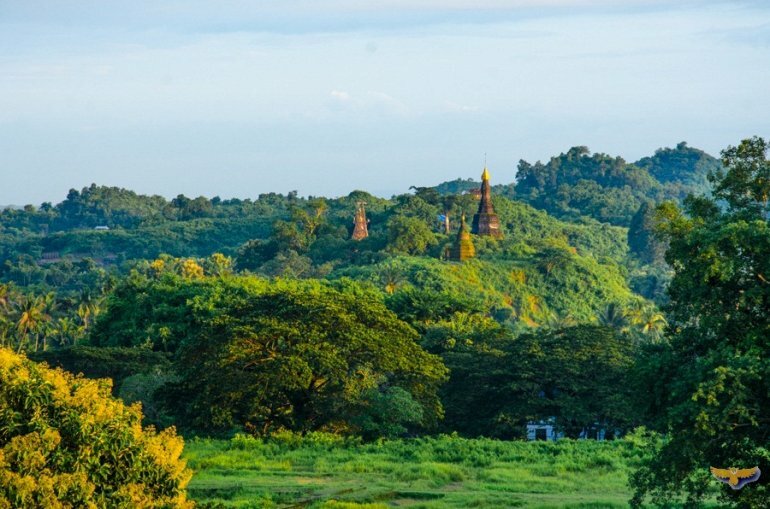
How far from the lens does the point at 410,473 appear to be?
35.2 metres

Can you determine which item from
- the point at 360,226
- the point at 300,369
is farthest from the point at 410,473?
the point at 360,226

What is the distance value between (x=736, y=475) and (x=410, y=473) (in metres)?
15.6

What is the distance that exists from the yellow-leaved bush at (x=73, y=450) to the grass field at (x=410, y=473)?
25.0 feet

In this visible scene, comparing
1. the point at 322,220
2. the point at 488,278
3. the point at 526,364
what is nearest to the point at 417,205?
the point at 322,220

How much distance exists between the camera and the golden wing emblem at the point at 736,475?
20.5m

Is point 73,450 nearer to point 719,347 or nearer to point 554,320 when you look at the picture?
point 719,347

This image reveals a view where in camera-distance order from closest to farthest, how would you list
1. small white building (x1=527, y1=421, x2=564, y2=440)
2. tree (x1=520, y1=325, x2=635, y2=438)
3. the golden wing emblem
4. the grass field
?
the golden wing emblem → the grass field → tree (x1=520, y1=325, x2=635, y2=438) → small white building (x1=527, y1=421, x2=564, y2=440)

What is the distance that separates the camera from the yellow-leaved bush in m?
20.0

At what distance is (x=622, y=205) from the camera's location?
621ft

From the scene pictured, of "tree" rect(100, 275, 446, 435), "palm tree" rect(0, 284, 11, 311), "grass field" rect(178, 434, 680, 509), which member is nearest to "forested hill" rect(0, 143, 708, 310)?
"palm tree" rect(0, 284, 11, 311)

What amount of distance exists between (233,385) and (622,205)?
154 m

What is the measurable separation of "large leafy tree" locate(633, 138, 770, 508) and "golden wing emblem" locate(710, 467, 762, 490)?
84cm

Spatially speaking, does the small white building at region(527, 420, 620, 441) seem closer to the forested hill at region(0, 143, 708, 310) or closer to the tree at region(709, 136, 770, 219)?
the tree at region(709, 136, 770, 219)

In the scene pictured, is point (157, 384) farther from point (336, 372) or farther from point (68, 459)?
point (68, 459)
